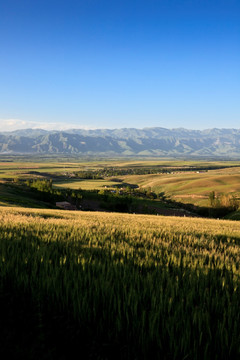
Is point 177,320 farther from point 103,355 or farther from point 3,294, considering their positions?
point 3,294

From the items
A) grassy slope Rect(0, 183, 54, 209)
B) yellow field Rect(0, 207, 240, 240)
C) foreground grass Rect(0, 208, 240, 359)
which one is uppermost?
foreground grass Rect(0, 208, 240, 359)

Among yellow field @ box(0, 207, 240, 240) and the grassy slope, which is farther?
the grassy slope

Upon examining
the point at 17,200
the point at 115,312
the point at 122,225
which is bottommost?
the point at 17,200

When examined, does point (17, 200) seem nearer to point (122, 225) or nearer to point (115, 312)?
point (122, 225)

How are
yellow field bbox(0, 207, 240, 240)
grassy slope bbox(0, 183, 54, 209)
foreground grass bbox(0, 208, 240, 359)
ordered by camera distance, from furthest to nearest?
grassy slope bbox(0, 183, 54, 209), yellow field bbox(0, 207, 240, 240), foreground grass bbox(0, 208, 240, 359)

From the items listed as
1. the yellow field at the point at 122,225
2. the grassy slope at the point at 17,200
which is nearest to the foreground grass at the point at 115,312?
the yellow field at the point at 122,225

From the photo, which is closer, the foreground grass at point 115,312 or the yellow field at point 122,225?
the foreground grass at point 115,312

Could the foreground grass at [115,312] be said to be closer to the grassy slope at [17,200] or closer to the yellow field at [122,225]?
the yellow field at [122,225]

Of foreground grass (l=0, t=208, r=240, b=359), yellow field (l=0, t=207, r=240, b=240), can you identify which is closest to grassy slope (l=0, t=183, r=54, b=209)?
yellow field (l=0, t=207, r=240, b=240)

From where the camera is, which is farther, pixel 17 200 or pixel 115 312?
pixel 17 200

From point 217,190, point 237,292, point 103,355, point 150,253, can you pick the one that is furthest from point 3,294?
point 217,190

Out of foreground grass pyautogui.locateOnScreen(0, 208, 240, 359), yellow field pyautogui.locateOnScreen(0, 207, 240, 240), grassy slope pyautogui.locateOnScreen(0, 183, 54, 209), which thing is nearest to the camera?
foreground grass pyautogui.locateOnScreen(0, 208, 240, 359)

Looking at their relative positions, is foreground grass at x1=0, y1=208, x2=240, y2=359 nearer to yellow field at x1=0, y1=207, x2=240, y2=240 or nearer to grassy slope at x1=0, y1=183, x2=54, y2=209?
yellow field at x1=0, y1=207, x2=240, y2=240

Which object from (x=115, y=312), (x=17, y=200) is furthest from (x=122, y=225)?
(x=17, y=200)
